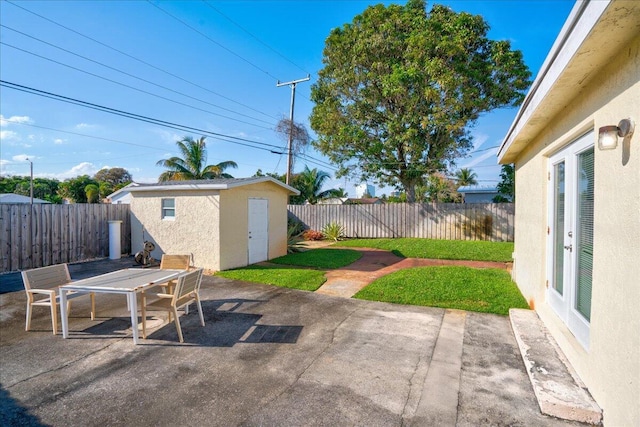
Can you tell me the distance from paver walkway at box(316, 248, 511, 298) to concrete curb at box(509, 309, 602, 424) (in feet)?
10.8

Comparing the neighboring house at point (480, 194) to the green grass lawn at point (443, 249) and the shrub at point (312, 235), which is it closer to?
the green grass lawn at point (443, 249)

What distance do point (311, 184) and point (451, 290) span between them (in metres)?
16.2

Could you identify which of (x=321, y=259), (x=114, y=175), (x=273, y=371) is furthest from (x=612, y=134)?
(x=114, y=175)

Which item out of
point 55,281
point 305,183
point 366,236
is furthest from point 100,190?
A: point 55,281

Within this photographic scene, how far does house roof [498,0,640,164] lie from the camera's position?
1.96m

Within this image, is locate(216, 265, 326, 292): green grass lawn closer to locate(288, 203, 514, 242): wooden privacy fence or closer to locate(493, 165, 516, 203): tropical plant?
locate(288, 203, 514, 242): wooden privacy fence

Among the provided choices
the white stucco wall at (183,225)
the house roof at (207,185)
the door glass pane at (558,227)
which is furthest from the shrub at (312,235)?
the door glass pane at (558,227)

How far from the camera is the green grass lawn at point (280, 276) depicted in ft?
24.4

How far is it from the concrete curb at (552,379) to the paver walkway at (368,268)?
3278 mm

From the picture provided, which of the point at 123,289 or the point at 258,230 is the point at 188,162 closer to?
the point at 258,230

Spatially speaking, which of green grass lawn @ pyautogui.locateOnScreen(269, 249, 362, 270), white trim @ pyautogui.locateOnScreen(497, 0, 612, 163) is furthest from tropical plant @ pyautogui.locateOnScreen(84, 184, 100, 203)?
white trim @ pyautogui.locateOnScreen(497, 0, 612, 163)

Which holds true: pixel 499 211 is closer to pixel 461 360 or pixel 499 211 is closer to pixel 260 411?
pixel 461 360

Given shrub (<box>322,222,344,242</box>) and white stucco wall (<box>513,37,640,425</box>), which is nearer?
white stucco wall (<box>513,37,640,425</box>)

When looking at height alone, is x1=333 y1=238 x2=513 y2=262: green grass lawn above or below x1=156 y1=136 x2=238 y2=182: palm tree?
below
